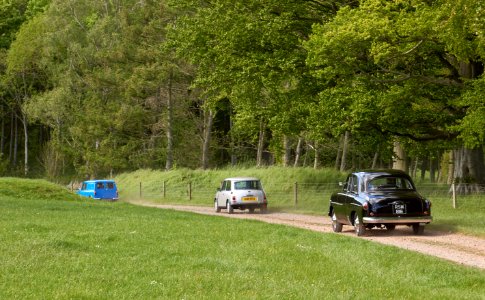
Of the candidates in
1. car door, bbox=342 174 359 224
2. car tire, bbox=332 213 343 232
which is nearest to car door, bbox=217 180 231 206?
car tire, bbox=332 213 343 232

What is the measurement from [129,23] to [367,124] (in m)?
35.1

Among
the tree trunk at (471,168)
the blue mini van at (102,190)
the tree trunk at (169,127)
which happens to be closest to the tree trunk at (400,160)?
the tree trunk at (471,168)

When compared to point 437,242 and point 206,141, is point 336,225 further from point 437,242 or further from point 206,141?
point 206,141

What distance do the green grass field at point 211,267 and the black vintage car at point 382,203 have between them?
193 cm

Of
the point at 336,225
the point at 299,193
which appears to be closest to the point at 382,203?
the point at 336,225

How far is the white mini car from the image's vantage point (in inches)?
1331

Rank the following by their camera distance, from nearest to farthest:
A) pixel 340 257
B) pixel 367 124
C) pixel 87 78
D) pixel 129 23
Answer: pixel 340 257 < pixel 367 124 < pixel 129 23 < pixel 87 78

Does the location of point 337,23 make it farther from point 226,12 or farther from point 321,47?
point 226,12

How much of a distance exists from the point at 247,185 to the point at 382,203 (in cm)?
1465

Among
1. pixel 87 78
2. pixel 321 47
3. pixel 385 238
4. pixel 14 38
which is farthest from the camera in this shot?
pixel 14 38

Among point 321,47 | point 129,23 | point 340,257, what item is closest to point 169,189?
point 129,23

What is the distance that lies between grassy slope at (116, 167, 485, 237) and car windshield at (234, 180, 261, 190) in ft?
7.38

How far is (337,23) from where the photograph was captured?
25.6 meters

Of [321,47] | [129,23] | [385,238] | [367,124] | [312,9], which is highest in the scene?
[129,23]
